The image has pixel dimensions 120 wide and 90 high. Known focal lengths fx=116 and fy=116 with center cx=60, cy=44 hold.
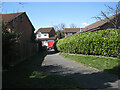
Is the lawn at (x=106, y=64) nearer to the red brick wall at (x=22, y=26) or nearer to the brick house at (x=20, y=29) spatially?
the brick house at (x=20, y=29)

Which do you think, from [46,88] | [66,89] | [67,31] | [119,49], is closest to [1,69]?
[46,88]

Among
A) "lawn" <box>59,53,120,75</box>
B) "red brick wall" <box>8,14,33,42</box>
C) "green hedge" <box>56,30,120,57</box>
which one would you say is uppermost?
"red brick wall" <box>8,14,33,42</box>

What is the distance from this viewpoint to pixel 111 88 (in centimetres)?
428

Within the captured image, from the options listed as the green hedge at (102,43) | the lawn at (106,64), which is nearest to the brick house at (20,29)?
the lawn at (106,64)

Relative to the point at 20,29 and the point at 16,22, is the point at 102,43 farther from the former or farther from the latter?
the point at 20,29

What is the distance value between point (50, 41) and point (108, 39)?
36245mm

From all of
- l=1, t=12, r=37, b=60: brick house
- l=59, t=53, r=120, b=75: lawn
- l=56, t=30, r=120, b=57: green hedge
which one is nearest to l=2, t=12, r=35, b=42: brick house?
l=1, t=12, r=37, b=60: brick house

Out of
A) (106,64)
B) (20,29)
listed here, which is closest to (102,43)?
(106,64)

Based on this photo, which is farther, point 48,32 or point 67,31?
point 48,32

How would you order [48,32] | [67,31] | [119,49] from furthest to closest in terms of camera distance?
[48,32] → [67,31] → [119,49]

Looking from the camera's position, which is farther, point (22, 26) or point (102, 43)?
point (22, 26)

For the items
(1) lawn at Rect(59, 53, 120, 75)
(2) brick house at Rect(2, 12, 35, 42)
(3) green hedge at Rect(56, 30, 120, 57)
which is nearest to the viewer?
(1) lawn at Rect(59, 53, 120, 75)

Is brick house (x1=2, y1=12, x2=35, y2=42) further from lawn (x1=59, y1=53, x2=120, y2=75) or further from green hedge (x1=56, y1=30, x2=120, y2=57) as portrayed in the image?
lawn (x1=59, y1=53, x2=120, y2=75)

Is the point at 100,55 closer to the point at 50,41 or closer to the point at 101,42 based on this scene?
the point at 101,42
